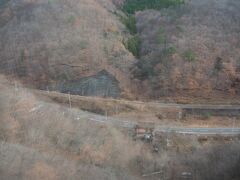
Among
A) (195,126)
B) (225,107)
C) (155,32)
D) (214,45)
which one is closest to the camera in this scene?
(195,126)

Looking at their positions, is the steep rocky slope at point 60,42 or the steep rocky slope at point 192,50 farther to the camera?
the steep rocky slope at point 60,42

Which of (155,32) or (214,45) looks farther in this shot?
(155,32)

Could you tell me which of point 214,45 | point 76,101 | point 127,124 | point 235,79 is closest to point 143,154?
point 127,124

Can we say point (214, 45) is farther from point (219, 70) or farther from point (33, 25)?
point (33, 25)

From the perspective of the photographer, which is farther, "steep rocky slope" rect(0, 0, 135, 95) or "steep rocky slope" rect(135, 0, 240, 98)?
"steep rocky slope" rect(0, 0, 135, 95)
